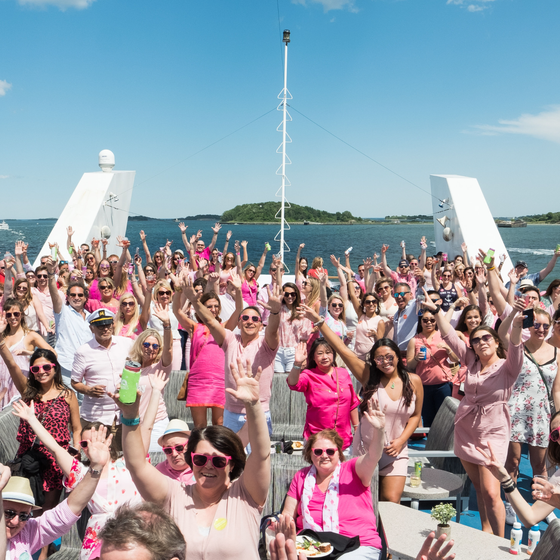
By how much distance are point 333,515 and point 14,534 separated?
172cm

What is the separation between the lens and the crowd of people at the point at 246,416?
92.9 inches

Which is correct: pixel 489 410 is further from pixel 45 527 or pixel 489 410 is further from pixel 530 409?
pixel 45 527

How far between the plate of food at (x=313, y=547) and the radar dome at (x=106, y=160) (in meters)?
13.7

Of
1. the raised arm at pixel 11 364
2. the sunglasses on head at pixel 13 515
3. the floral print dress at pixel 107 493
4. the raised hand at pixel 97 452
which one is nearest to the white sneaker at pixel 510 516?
the floral print dress at pixel 107 493

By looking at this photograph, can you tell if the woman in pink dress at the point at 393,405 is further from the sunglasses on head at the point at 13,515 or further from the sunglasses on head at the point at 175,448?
the sunglasses on head at the point at 13,515

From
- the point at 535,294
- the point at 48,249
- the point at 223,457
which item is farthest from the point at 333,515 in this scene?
the point at 48,249

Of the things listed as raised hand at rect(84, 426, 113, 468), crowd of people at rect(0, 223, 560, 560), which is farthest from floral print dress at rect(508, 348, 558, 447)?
raised hand at rect(84, 426, 113, 468)

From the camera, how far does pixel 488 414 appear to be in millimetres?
4012

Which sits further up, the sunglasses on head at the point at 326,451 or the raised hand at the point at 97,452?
the raised hand at the point at 97,452

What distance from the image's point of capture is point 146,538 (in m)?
1.72

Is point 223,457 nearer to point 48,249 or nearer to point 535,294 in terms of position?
point 535,294

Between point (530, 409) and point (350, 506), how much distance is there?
2.19 metres

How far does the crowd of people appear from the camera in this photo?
7.74 ft

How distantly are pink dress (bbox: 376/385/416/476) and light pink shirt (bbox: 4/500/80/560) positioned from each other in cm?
232
